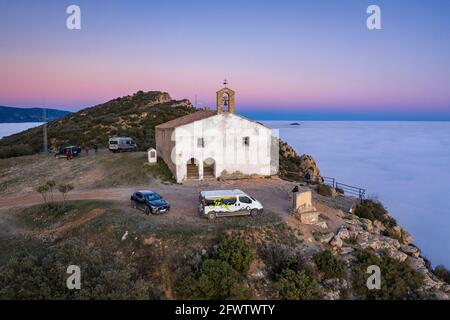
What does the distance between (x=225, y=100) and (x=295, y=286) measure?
62.5 ft

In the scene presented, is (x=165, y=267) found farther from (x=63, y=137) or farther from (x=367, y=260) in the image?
(x=63, y=137)

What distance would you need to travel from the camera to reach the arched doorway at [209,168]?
99.8 feet

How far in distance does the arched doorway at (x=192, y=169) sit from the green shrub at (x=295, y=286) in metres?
15.7

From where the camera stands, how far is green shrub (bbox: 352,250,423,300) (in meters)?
16.3

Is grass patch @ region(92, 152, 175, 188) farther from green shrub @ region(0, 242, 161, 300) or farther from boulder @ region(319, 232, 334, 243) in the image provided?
boulder @ region(319, 232, 334, 243)

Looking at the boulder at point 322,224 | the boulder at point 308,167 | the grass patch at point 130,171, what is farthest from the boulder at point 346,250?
→ the boulder at point 308,167

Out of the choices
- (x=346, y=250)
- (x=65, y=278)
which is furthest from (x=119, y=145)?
(x=346, y=250)

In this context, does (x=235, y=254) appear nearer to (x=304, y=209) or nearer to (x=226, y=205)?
(x=226, y=205)

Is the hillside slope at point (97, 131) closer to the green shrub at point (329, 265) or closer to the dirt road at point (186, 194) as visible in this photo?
the dirt road at point (186, 194)

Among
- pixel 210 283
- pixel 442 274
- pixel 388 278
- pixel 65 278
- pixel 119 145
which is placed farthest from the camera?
pixel 119 145

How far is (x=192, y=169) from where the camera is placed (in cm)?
3105

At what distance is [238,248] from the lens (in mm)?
17016

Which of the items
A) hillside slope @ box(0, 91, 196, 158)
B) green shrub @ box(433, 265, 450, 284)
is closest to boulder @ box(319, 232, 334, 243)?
green shrub @ box(433, 265, 450, 284)

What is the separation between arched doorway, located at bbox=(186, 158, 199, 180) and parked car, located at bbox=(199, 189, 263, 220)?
380 inches
